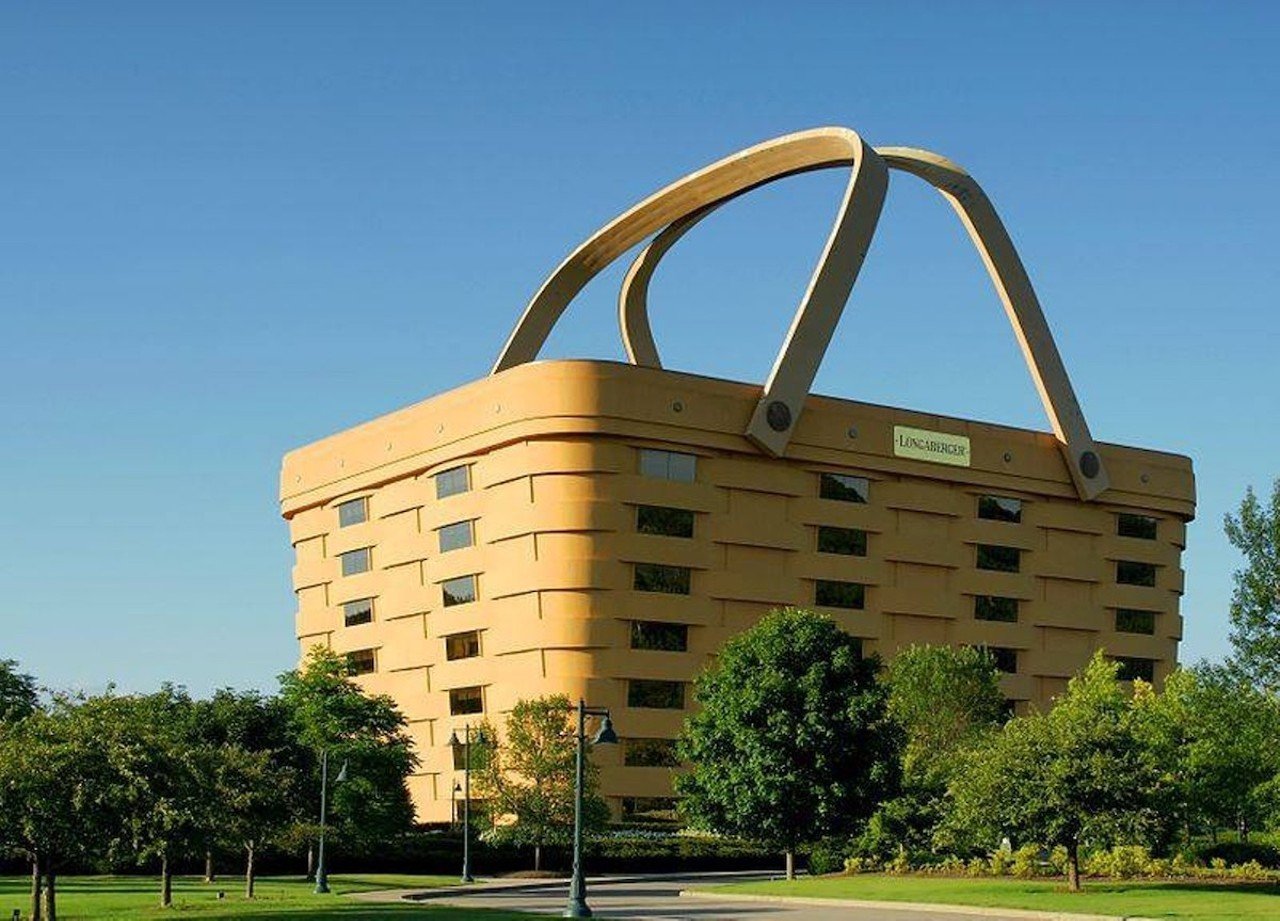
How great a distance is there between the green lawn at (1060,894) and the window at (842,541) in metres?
42.4

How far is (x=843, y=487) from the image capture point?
96375 mm

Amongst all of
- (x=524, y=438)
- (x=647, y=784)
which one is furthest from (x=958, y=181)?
(x=647, y=784)

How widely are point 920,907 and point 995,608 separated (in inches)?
2489

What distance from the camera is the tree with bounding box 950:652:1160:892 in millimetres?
46406

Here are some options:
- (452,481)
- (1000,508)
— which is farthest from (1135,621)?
(452,481)

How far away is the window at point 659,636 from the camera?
87.9m

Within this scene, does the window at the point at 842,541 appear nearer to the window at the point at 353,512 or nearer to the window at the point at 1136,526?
the window at the point at 1136,526

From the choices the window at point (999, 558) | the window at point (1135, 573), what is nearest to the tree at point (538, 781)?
the window at point (999, 558)

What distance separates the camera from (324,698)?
2840 inches

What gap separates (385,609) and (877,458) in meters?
31.5

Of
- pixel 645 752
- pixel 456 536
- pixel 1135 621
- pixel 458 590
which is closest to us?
pixel 645 752

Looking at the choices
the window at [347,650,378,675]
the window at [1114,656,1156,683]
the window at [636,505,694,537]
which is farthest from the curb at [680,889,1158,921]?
the window at [1114,656,1156,683]

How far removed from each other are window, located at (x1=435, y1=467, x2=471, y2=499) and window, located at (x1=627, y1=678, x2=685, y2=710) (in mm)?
15425

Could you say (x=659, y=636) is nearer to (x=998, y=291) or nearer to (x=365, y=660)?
(x=365, y=660)
